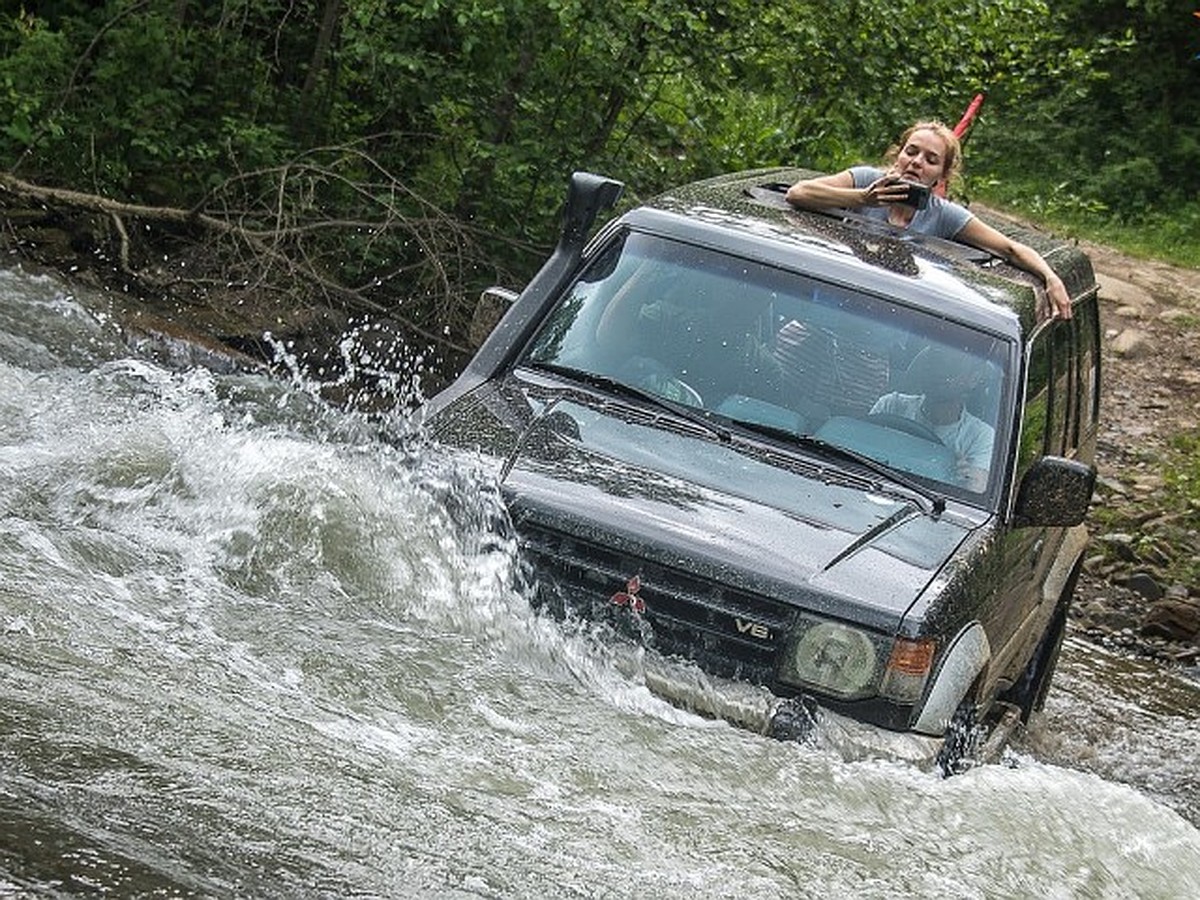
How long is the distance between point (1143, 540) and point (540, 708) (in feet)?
21.9

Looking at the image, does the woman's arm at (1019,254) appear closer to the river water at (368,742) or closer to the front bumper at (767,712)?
the river water at (368,742)

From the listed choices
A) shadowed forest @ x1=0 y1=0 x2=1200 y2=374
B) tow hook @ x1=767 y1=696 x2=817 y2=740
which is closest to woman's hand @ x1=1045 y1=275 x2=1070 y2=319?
tow hook @ x1=767 y1=696 x2=817 y2=740

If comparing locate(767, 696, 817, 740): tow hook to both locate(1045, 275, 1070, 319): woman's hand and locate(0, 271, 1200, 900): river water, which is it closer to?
locate(0, 271, 1200, 900): river water

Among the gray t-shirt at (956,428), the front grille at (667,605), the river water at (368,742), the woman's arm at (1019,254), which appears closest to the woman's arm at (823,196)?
the woman's arm at (1019,254)

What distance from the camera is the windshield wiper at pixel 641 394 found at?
597cm

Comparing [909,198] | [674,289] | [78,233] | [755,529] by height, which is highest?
[909,198]

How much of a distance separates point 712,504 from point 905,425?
0.91m

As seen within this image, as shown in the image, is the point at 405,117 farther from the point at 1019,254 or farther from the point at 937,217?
the point at 1019,254

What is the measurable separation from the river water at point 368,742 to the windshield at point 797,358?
2.72 feet

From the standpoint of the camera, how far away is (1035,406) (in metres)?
6.51

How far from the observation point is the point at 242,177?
10.9m

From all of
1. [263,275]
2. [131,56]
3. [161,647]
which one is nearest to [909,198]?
[161,647]

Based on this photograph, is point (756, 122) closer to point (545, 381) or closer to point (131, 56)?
point (131, 56)

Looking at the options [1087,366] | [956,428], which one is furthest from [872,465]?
[1087,366]
